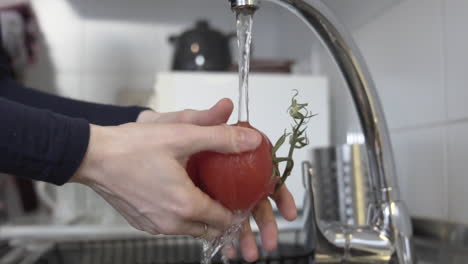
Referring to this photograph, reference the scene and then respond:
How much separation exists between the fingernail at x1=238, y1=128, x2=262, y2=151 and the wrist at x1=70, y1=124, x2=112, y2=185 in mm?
103

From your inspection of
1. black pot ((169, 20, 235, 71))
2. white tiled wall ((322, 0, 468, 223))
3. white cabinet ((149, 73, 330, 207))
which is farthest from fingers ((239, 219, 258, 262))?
A: black pot ((169, 20, 235, 71))

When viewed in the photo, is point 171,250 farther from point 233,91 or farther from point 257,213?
point 257,213

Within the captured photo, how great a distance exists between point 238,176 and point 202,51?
2.63 ft

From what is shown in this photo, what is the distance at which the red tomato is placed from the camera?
0.39m

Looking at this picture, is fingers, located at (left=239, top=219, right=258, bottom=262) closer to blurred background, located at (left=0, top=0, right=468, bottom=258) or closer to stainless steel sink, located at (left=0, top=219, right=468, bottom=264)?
stainless steel sink, located at (left=0, top=219, right=468, bottom=264)

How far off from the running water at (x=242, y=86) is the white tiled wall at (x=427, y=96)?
394mm

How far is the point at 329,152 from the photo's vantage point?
0.76m

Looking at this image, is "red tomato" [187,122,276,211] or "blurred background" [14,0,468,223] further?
"blurred background" [14,0,468,223]

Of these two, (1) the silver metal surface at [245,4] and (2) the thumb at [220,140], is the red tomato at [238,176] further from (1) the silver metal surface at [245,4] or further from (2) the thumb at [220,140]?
(1) the silver metal surface at [245,4]

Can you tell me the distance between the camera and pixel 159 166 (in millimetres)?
390

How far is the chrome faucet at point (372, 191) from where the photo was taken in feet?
1.81

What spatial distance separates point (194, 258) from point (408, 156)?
1.47ft

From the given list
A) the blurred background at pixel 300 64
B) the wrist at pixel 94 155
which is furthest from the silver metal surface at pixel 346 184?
the wrist at pixel 94 155

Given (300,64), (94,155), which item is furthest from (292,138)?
(300,64)
